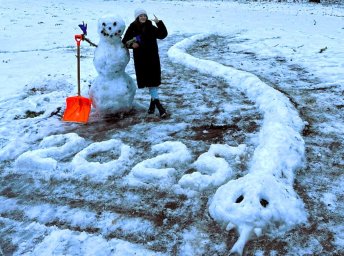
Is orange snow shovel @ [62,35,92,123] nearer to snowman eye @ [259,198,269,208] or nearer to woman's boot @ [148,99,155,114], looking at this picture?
woman's boot @ [148,99,155,114]

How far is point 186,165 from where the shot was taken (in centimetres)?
470

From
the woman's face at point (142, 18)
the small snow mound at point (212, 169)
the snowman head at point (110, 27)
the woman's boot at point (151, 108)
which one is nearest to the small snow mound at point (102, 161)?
the small snow mound at point (212, 169)

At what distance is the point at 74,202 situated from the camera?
160 inches

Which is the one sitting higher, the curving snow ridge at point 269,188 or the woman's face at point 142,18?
the woman's face at point 142,18

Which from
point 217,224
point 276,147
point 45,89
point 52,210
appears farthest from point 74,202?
point 45,89

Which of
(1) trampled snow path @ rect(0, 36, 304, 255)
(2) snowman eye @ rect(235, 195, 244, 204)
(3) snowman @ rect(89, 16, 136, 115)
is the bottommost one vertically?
(1) trampled snow path @ rect(0, 36, 304, 255)

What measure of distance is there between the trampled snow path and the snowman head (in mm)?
1293

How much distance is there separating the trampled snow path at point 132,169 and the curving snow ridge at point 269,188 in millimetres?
21

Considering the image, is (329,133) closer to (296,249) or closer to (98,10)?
(296,249)

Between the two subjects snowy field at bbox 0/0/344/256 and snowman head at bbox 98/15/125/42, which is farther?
snowman head at bbox 98/15/125/42

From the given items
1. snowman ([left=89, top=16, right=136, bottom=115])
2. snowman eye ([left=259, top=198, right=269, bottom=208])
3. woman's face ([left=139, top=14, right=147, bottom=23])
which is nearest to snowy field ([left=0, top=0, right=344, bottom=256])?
snowman eye ([left=259, top=198, right=269, bottom=208])

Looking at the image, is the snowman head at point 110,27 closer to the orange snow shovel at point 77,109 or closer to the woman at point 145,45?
the woman at point 145,45

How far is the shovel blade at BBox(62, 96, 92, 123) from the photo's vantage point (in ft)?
20.0

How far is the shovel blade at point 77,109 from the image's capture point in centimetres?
610
